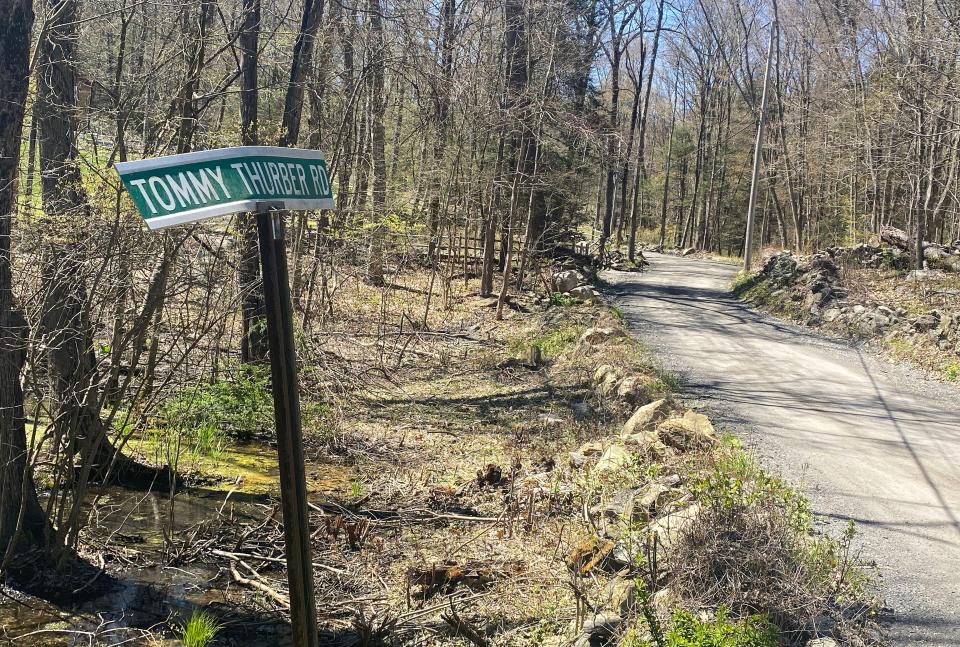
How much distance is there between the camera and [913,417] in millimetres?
9445

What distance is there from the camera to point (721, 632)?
406cm

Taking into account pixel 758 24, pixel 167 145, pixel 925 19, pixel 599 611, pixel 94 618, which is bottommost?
pixel 94 618

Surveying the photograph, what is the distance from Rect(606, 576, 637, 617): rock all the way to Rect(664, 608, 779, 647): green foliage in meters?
0.43

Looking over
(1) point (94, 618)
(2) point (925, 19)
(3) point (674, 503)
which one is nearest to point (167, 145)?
(1) point (94, 618)

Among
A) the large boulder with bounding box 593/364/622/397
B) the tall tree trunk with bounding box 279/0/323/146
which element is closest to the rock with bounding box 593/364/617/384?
the large boulder with bounding box 593/364/622/397

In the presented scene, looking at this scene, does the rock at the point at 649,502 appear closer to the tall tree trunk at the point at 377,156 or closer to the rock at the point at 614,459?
the rock at the point at 614,459

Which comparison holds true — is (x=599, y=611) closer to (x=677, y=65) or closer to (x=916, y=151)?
(x=916, y=151)

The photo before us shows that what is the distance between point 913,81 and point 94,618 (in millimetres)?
17844

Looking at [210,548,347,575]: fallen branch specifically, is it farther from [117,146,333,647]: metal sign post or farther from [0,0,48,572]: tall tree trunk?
[117,146,333,647]: metal sign post

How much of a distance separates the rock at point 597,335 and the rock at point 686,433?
5269 mm

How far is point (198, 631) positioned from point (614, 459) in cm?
382

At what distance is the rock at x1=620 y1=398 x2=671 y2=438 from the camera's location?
26.6 ft

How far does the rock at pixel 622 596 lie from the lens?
4664 millimetres

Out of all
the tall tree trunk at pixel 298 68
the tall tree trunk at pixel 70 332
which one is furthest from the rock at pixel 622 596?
the tall tree trunk at pixel 298 68
